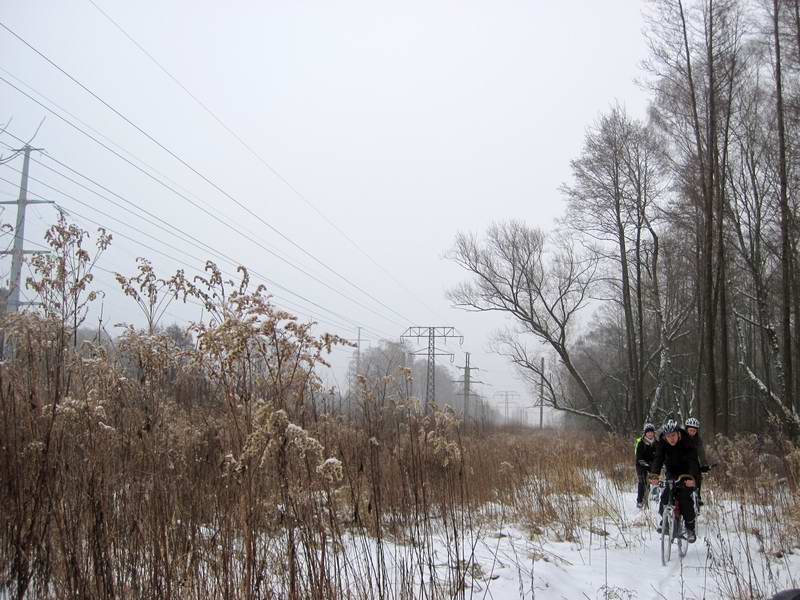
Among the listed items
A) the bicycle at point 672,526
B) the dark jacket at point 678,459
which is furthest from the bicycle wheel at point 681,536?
the dark jacket at point 678,459

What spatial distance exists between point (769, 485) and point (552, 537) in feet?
11.5

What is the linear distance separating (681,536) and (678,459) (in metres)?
1.07

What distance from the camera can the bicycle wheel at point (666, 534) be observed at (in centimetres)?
646

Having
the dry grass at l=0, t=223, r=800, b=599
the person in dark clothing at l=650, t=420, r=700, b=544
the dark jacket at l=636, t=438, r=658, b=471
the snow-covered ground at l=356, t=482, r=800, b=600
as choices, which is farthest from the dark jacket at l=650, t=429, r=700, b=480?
the dry grass at l=0, t=223, r=800, b=599

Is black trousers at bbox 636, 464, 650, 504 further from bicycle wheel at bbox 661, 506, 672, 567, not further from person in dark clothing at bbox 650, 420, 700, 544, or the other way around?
bicycle wheel at bbox 661, 506, 672, 567

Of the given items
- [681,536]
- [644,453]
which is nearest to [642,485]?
[644,453]

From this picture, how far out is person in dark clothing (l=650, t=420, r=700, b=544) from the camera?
278 inches

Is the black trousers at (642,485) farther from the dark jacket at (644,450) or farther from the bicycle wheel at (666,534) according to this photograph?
the bicycle wheel at (666,534)

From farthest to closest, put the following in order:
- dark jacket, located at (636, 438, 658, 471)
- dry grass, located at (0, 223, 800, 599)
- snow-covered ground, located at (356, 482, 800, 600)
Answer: dark jacket, located at (636, 438, 658, 471) → snow-covered ground, located at (356, 482, 800, 600) → dry grass, located at (0, 223, 800, 599)

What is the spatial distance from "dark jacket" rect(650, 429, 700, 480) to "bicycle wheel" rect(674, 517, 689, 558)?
674mm

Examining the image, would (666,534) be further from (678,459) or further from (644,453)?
(644,453)

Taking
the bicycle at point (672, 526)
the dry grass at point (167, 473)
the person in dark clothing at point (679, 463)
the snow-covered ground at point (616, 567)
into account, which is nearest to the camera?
the dry grass at point (167, 473)

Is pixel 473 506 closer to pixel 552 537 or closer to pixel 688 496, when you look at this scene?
pixel 552 537

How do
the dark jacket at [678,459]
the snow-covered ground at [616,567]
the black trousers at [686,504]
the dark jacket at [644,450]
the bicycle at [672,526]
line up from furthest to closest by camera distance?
the dark jacket at [644,450], the dark jacket at [678,459], the black trousers at [686,504], the bicycle at [672,526], the snow-covered ground at [616,567]
